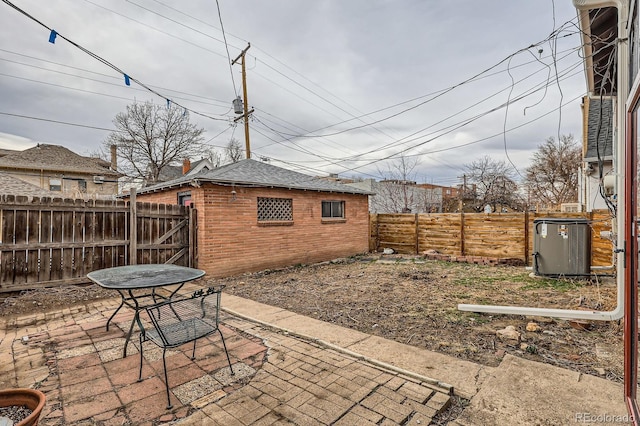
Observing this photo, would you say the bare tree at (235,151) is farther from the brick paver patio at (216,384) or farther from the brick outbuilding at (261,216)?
the brick paver patio at (216,384)

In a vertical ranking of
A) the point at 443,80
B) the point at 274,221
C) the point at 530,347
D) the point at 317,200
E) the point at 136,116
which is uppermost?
the point at 136,116

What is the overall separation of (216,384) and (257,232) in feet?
19.3

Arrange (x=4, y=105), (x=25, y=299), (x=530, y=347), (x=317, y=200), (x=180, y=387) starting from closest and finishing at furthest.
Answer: (x=180, y=387) < (x=530, y=347) < (x=25, y=299) < (x=317, y=200) < (x=4, y=105)

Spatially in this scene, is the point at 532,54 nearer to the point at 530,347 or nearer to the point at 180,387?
the point at 530,347

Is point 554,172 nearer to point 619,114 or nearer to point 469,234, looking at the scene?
point 469,234

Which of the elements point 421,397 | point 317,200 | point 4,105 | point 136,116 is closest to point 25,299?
point 421,397

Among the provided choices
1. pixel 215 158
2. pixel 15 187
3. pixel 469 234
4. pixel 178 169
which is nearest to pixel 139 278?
pixel 469 234

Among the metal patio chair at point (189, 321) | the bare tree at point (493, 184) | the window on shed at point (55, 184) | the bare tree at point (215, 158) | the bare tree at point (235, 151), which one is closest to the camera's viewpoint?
the metal patio chair at point (189, 321)

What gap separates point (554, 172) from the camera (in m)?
23.0

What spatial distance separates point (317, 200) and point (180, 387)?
26.1 ft

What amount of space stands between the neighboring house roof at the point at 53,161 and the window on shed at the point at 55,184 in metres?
0.80

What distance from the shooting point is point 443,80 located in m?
8.74

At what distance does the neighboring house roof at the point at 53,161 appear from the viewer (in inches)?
805
